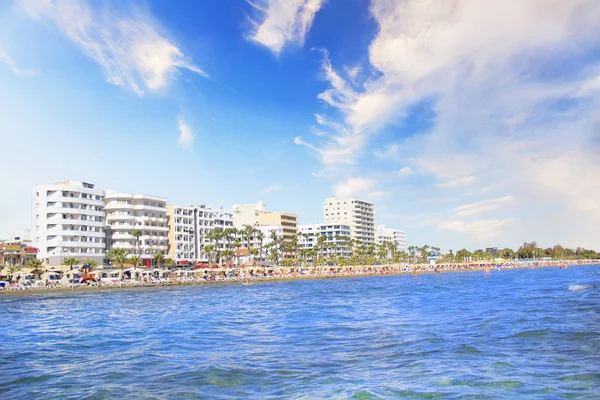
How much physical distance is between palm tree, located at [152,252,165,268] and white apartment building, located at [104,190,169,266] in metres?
1.78

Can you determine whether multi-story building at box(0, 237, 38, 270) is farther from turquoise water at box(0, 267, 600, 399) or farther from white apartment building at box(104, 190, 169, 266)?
turquoise water at box(0, 267, 600, 399)

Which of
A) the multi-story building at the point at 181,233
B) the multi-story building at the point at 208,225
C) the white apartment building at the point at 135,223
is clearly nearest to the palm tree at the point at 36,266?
the white apartment building at the point at 135,223

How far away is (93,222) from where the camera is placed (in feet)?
384

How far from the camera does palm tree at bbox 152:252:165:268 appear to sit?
12172 centimetres

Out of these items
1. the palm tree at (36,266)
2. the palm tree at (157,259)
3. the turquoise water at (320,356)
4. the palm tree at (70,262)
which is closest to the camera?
the turquoise water at (320,356)

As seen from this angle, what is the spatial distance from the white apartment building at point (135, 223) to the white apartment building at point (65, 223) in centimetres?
611

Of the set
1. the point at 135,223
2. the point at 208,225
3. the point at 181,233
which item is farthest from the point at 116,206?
the point at 208,225

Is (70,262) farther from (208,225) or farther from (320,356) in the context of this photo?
(320,356)

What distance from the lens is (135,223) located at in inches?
5007

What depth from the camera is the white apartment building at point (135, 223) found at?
124125mm

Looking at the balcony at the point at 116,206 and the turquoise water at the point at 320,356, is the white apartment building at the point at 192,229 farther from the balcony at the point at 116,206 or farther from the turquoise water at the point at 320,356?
the turquoise water at the point at 320,356

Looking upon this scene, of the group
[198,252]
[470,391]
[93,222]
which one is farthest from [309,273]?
[470,391]

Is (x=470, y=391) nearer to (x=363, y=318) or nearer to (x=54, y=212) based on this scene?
(x=363, y=318)

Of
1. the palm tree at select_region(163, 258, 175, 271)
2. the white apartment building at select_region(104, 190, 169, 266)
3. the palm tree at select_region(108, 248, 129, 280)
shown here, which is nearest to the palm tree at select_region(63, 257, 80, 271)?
the palm tree at select_region(108, 248, 129, 280)
